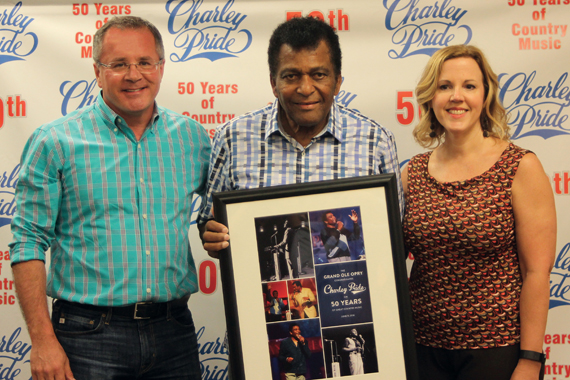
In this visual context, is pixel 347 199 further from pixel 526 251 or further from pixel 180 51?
pixel 180 51

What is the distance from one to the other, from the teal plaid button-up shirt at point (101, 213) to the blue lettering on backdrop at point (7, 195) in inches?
38.3

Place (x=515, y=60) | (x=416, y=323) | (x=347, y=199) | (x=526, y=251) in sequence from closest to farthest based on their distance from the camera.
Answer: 1. (x=347, y=199)
2. (x=526, y=251)
3. (x=416, y=323)
4. (x=515, y=60)

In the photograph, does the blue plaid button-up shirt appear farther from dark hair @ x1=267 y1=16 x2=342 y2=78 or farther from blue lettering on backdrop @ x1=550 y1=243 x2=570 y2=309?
blue lettering on backdrop @ x1=550 y1=243 x2=570 y2=309

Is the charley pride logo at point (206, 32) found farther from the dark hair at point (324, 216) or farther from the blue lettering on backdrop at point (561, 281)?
the blue lettering on backdrop at point (561, 281)

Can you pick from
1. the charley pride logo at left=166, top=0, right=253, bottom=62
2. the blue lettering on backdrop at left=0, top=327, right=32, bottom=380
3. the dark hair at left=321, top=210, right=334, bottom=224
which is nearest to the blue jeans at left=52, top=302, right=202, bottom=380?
the dark hair at left=321, top=210, right=334, bottom=224

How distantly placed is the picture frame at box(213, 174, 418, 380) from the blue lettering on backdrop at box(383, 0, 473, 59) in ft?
4.72

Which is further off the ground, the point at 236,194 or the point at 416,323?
the point at 236,194

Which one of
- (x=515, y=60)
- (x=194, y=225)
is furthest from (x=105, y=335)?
(x=515, y=60)

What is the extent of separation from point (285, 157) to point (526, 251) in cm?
83

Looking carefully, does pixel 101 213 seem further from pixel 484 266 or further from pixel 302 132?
pixel 484 266

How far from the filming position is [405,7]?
8.10 feet

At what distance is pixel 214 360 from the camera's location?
2.51 m

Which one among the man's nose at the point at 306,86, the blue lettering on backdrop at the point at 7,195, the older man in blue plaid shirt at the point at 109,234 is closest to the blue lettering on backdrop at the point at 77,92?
the blue lettering on backdrop at the point at 7,195

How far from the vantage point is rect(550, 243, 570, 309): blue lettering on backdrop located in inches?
95.4
